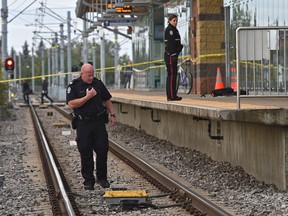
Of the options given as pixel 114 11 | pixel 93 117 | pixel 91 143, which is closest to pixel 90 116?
pixel 93 117

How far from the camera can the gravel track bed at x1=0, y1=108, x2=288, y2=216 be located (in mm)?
11305

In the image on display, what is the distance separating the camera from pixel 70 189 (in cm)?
1355

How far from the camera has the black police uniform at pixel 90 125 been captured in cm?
1305

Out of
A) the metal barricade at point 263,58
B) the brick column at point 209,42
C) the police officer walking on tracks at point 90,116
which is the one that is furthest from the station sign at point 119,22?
the police officer walking on tracks at point 90,116

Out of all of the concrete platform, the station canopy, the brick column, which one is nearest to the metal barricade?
the concrete platform

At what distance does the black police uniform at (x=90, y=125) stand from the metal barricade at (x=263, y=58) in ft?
6.94

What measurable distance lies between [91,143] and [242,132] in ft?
8.72

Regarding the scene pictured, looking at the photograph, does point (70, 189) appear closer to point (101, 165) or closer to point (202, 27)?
point (101, 165)

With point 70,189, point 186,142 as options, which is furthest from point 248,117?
point 186,142

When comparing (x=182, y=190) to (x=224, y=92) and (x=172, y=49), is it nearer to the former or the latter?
(x=172, y=49)

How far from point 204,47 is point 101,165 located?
39.5ft

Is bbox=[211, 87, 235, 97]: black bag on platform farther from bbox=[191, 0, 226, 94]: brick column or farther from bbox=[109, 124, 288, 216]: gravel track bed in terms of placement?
bbox=[191, 0, 226, 94]: brick column

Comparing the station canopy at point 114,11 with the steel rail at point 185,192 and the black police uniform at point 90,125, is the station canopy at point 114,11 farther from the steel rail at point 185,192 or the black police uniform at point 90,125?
the black police uniform at point 90,125

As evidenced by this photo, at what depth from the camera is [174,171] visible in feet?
53.0
